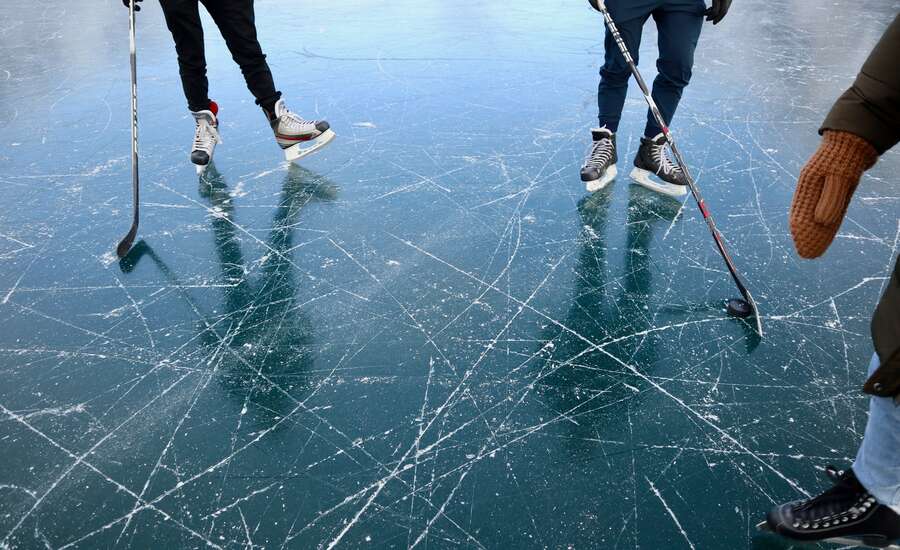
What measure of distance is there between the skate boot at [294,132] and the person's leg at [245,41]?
5 cm

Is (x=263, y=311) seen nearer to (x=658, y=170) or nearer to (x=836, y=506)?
(x=836, y=506)

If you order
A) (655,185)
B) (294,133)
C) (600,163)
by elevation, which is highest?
(294,133)

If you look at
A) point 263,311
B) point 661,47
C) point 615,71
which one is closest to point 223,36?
point 263,311

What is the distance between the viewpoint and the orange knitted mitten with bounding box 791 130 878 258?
3.34 ft

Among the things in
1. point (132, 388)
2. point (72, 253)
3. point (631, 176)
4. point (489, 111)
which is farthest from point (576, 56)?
point (132, 388)

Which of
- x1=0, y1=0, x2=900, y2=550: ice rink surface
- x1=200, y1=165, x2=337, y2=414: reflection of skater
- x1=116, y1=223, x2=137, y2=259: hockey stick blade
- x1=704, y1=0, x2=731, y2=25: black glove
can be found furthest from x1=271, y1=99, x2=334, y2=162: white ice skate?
x1=704, y1=0, x2=731, y2=25: black glove

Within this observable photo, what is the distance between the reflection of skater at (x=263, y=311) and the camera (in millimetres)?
1610

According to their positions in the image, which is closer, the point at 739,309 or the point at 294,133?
the point at 739,309

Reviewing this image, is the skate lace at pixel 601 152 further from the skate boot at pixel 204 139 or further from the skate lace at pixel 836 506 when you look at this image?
the skate boot at pixel 204 139

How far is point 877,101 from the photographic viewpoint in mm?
963

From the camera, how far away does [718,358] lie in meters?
1.61

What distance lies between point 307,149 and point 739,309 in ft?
6.57

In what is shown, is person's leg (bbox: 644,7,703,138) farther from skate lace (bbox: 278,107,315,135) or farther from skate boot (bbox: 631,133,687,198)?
skate lace (bbox: 278,107,315,135)

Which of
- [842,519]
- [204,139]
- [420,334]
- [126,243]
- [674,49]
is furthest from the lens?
[204,139]
